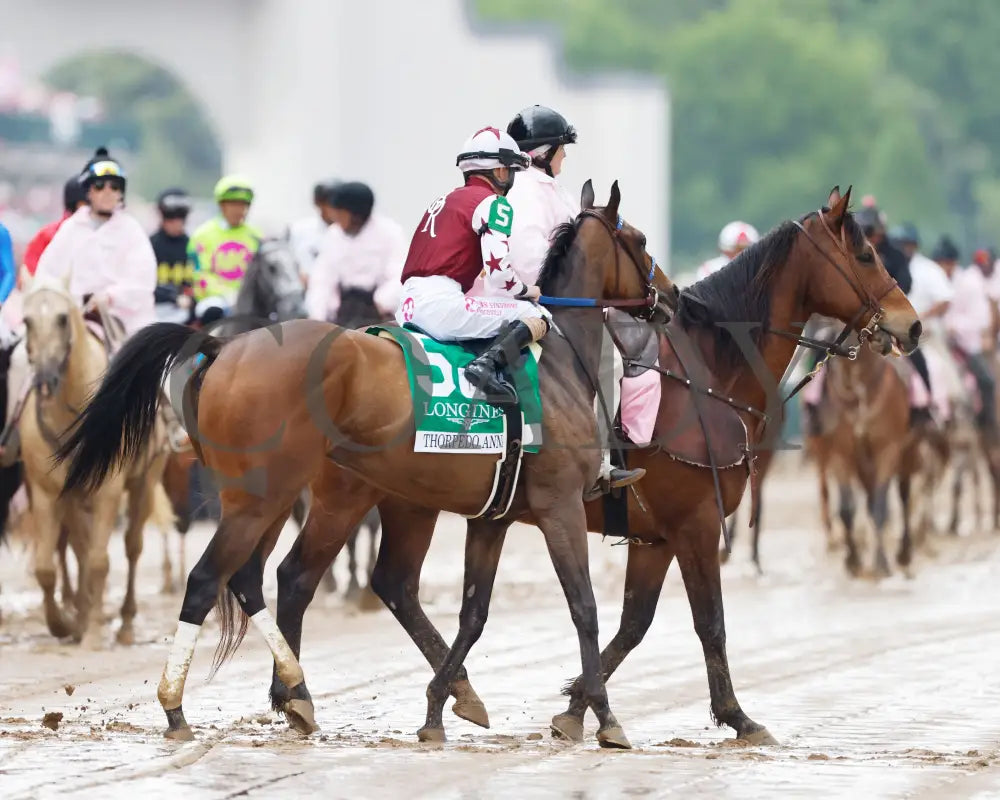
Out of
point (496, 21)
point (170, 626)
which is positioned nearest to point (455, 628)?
point (170, 626)

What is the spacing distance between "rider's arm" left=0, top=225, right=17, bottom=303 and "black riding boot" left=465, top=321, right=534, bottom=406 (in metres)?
4.88

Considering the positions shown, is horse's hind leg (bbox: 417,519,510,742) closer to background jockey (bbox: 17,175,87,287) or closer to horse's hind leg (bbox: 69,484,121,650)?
horse's hind leg (bbox: 69,484,121,650)

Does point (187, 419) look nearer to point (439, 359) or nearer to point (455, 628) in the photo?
point (439, 359)

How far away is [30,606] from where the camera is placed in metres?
14.7

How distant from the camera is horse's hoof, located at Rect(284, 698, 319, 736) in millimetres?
8977

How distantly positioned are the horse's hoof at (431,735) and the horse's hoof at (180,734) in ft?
3.05

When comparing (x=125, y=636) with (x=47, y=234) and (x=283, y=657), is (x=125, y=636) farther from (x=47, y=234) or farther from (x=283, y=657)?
(x=283, y=657)

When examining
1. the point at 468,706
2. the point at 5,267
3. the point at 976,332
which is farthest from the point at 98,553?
the point at 976,332

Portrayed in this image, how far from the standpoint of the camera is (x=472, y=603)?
9328 mm

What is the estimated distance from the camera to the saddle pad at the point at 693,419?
960cm

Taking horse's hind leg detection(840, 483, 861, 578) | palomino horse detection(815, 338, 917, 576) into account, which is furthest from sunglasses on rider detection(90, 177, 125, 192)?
horse's hind leg detection(840, 483, 861, 578)

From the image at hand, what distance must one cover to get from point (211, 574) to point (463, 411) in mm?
1194

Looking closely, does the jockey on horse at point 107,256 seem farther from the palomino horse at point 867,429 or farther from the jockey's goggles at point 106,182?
the palomino horse at point 867,429

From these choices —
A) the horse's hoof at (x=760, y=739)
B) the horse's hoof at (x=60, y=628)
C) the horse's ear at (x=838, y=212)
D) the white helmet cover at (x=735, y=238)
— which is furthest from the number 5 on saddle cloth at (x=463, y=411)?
the white helmet cover at (x=735, y=238)
